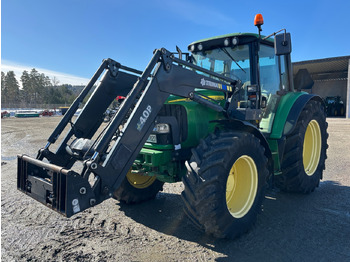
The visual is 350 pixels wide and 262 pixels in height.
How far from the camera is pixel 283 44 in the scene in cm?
360

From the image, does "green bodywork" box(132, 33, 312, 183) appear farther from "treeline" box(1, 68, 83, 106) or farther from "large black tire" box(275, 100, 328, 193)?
"treeline" box(1, 68, 83, 106)

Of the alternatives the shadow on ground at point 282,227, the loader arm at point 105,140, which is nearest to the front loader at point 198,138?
the loader arm at point 105,140

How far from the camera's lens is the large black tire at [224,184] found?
2.70 m

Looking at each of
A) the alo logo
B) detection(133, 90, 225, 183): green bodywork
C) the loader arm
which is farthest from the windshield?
the alo logo

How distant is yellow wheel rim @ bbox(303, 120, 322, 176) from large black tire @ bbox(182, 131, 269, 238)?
6.79 ft

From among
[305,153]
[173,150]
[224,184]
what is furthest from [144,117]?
[305,153]

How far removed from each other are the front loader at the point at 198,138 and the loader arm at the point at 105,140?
0.4 inches

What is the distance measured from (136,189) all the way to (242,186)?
5.35ft

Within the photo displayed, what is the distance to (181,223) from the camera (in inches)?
139

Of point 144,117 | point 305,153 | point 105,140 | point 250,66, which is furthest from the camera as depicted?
point 305,153

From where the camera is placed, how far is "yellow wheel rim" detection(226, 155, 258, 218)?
3281 millimetres

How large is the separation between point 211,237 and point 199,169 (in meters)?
0.96

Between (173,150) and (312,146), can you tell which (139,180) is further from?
(312,146)

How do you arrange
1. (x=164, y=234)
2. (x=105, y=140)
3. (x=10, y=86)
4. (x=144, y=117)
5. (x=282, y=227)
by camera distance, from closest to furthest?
1. (x=105, y=140)
2. (x=144, y=117)
3. (x=164, y=234)
4. (x=282, y=227)
5. (x=10, y=86)
